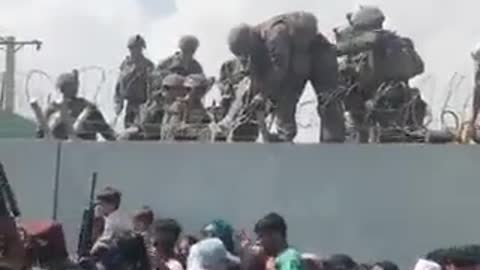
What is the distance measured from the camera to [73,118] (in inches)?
586

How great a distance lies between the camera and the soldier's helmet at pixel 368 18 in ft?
46.2

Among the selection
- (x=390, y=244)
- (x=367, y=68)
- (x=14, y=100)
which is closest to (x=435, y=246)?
(x=390, y=244)

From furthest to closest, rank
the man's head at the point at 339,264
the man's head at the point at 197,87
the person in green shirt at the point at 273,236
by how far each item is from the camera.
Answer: the man's head at the point at 197,87
the person in green shirt at the point at 273,236
the man's head at the point at 339,264

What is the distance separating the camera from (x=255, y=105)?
14.0 meters

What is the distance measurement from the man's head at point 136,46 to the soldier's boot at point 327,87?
186 cm

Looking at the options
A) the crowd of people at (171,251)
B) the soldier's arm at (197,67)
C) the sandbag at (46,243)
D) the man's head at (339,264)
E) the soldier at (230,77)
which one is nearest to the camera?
the sandbag at (46,243)

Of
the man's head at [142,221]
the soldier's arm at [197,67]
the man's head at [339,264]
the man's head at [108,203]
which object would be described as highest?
the soldier's arm at [197,67]

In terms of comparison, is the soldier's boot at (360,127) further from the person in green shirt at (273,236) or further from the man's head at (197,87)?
the person in green shirt at (273,236)

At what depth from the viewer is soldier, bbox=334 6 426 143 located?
13859 mm

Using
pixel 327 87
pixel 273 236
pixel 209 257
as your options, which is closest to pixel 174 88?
pixel 327 87

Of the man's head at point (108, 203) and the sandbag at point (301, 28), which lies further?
the sandbag at point (301, 28)

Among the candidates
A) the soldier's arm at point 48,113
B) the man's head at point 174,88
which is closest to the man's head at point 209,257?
the man's head at point 174,88

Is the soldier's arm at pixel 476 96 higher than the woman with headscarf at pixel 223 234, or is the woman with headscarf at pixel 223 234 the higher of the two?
the soldier's arm at pixel 476 96

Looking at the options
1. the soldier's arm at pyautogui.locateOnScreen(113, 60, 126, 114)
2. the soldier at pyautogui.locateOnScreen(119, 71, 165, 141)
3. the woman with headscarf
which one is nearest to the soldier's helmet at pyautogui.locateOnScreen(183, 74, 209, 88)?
the soldier at pyautogui.locateOnScreen(119, 71, 165, 141)
